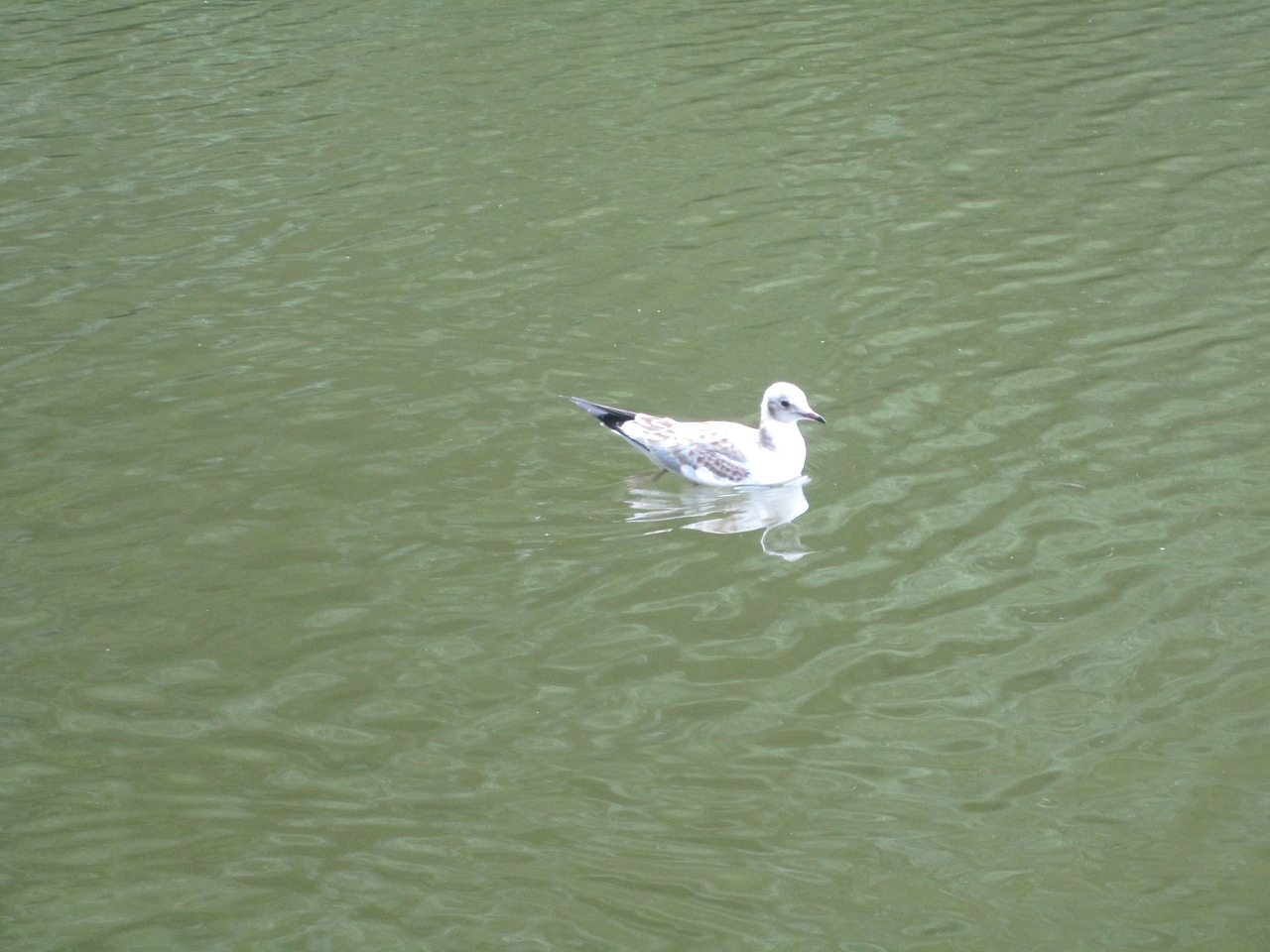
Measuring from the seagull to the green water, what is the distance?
231 mm

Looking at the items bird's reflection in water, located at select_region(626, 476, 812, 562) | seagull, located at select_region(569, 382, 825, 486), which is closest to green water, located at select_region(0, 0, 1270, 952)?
bird's reflection in water, located at select_region(626, 476, 812, 562)

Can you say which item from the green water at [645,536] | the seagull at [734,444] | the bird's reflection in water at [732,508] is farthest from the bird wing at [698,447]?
the green water at [645,536]

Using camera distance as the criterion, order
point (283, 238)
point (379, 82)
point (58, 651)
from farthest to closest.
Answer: point (379, 82) < point (283, 238) < point (58, 651)

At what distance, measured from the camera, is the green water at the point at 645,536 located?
20.9ft

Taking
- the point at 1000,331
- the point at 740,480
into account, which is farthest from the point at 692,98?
the point at 740,480

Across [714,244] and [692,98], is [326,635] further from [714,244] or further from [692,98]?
[692,98]

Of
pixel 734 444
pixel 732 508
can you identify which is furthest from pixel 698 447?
pixel 732 508

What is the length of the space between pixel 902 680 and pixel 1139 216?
24.1ft

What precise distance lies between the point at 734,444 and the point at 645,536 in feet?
3.48

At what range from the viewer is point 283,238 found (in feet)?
48.0

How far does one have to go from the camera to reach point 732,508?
31.8ft

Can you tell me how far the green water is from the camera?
637 cm

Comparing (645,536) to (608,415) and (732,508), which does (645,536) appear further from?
(608,415)

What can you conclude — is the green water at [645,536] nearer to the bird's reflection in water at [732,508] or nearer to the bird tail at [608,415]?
the bird's reflection in water at [732,508]
